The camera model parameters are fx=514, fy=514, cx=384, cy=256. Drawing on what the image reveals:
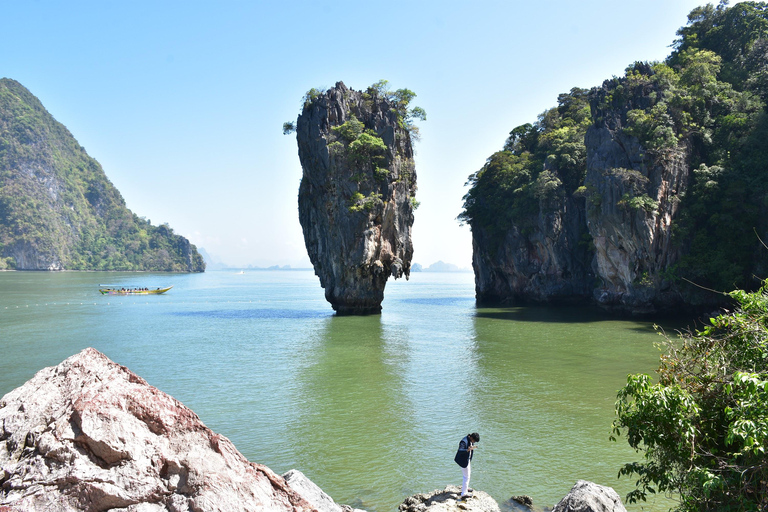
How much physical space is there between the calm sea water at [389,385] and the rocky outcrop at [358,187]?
11.4 feet

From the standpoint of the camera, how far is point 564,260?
46125 mm

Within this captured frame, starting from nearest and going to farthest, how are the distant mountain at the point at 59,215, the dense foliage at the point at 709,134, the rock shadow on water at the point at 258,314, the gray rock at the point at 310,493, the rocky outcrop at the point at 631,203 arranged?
the gray rock at the point at 310,493, the dense foliage at the point at 709,134, the rocky outcrop at the point at 631,203, the rock shadow on water at the point at 258,314, the distant mountain at the point at 59,215

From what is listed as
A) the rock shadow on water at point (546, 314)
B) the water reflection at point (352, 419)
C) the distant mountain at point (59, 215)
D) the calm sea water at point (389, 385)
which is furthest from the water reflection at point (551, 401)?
the distant mountain at point (59, 215)

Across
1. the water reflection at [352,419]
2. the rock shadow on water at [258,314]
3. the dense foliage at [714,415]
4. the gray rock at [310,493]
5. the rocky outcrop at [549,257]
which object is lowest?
the water reflection at [352,419]

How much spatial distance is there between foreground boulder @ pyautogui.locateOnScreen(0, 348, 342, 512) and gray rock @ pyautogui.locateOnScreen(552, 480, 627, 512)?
4.94 metres

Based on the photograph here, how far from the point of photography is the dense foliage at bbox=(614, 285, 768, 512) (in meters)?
5.39

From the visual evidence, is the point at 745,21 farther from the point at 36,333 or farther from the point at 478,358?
the point at 36,333

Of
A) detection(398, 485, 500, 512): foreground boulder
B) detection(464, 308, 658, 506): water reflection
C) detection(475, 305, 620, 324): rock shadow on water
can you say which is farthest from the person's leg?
detection(475, 305, 620, 324): rock shadow on water

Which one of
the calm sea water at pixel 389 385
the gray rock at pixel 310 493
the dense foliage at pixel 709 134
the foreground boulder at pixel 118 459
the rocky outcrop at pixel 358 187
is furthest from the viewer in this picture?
the rocky outcrop at pixel 358 187

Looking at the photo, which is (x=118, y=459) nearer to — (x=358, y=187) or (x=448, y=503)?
(x=448, y=503)

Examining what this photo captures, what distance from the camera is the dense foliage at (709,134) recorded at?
30.4 m

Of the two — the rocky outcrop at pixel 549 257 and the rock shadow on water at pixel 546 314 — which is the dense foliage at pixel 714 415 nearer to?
the rock shadow on water at pixel 546 314

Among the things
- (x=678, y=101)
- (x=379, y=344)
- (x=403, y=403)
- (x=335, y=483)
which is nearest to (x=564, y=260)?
(x=678, y=101)

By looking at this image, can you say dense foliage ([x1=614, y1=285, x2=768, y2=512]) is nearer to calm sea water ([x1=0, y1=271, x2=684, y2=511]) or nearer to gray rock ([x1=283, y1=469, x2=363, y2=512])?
calm sea water ([x1=0, y1=271, x2=684, y2=511])
